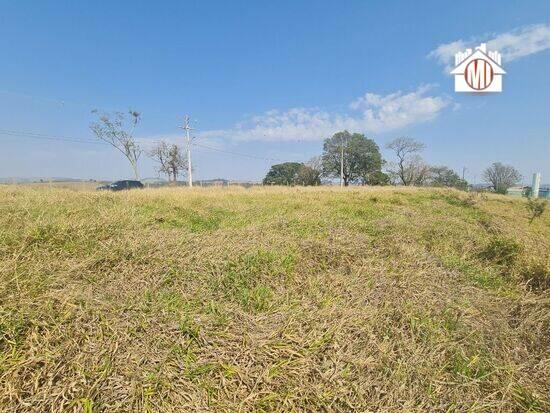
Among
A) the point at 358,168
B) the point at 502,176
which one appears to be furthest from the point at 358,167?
the point at 502,176

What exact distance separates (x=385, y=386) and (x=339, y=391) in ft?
0.98

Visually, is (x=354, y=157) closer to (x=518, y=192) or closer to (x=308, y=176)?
(x=308, y=176)

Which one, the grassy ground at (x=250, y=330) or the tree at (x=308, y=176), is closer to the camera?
the grassy ground at (x=250, y=330)

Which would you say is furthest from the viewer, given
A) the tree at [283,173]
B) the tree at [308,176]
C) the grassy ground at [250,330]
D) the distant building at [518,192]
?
the tree at [283,173]

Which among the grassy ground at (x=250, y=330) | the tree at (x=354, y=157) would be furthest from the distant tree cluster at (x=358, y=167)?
the grassy ground at (x=250, y=330)

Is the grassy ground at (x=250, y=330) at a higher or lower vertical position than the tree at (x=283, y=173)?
lower

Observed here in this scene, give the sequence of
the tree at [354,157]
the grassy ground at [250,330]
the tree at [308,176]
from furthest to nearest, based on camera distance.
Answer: the tree at [308,176], the tree at [354,157], the grassy ground at [250,330]

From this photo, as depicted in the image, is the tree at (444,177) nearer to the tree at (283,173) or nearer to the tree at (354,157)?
the tree at (354,157)

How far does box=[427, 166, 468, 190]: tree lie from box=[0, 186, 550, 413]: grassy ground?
58.8 metres

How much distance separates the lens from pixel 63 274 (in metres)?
2.22

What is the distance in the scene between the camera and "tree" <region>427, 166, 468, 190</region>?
177ft

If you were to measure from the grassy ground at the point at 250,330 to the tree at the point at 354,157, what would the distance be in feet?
155

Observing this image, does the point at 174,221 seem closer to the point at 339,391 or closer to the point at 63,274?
the point at 63,274

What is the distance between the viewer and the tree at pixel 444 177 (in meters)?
53.9
